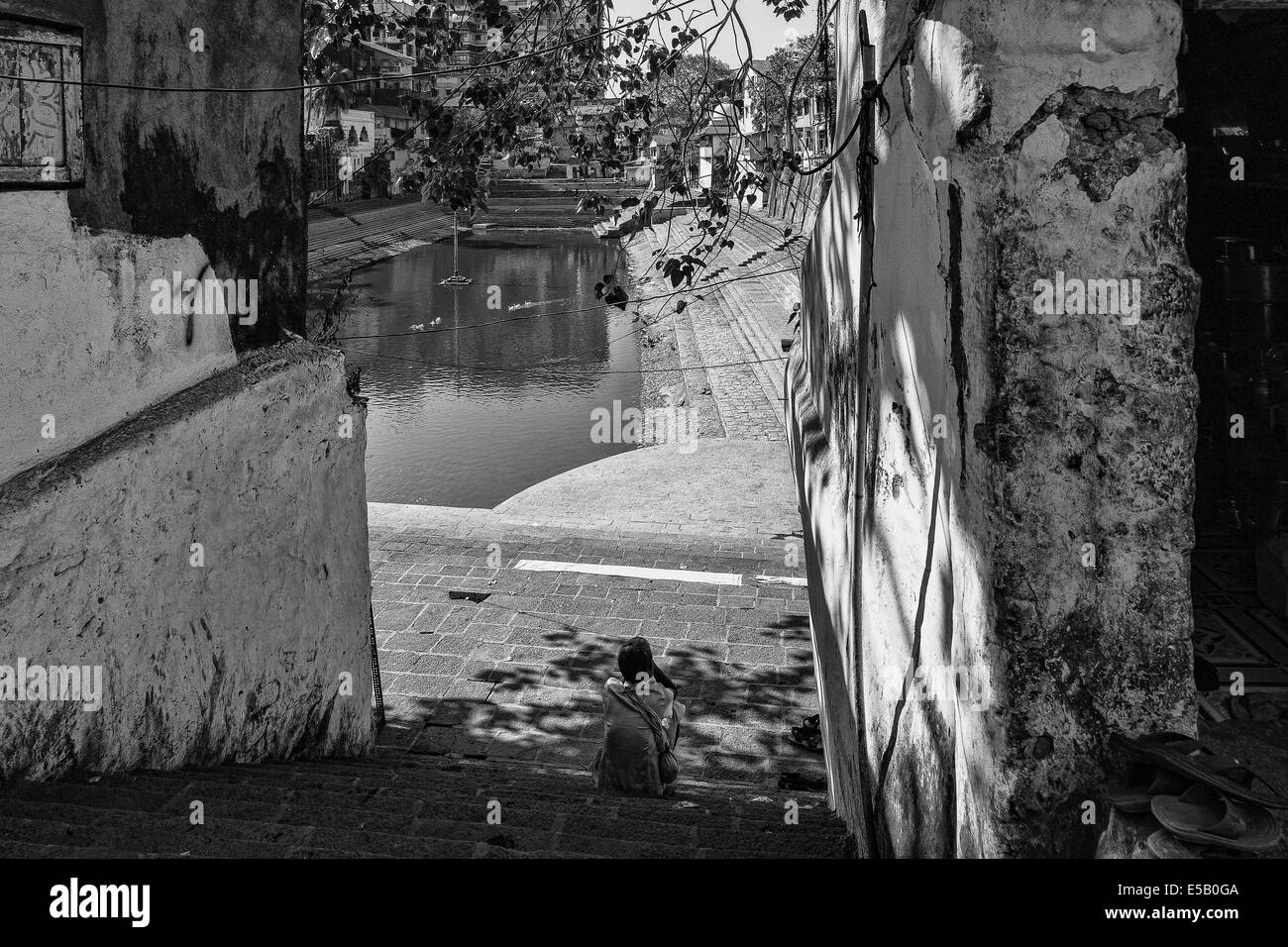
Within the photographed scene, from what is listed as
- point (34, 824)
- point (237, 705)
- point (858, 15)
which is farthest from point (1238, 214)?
point (34, 824)

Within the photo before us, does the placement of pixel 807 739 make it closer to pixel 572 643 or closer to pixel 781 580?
pixel 572 643

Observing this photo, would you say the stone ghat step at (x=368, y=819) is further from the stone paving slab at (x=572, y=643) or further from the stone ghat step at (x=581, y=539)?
the stone ghat step at (x=581, y=539)

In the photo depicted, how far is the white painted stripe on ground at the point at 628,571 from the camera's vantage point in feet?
28.1

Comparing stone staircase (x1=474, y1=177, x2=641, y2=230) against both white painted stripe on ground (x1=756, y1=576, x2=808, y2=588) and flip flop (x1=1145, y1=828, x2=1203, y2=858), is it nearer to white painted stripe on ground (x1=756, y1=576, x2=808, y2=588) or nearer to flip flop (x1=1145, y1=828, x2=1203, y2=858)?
white painted stripe on ground (x1=756, y1=576, x2=808, y2=588)

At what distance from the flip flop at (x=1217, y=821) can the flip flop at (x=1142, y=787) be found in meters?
0.04

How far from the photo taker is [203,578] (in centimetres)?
443

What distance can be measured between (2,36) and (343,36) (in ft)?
11.8

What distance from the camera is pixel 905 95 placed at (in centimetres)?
296

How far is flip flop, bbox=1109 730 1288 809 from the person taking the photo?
2.01 metres

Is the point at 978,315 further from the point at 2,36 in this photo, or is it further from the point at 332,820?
the point at 2,36

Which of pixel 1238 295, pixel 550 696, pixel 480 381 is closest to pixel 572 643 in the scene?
pixel 550 696

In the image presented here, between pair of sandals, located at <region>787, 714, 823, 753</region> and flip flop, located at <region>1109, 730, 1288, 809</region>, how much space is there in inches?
154

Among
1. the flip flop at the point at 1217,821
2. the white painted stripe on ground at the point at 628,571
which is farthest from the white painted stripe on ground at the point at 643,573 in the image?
the flip flop at the point at 1217,821

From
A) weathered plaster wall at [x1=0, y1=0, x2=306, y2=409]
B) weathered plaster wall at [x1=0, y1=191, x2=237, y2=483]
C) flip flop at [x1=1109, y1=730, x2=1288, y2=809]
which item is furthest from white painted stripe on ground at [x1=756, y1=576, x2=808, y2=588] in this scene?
flip flop at [x1=1109, y1=730, x2=1288, y2=809]
